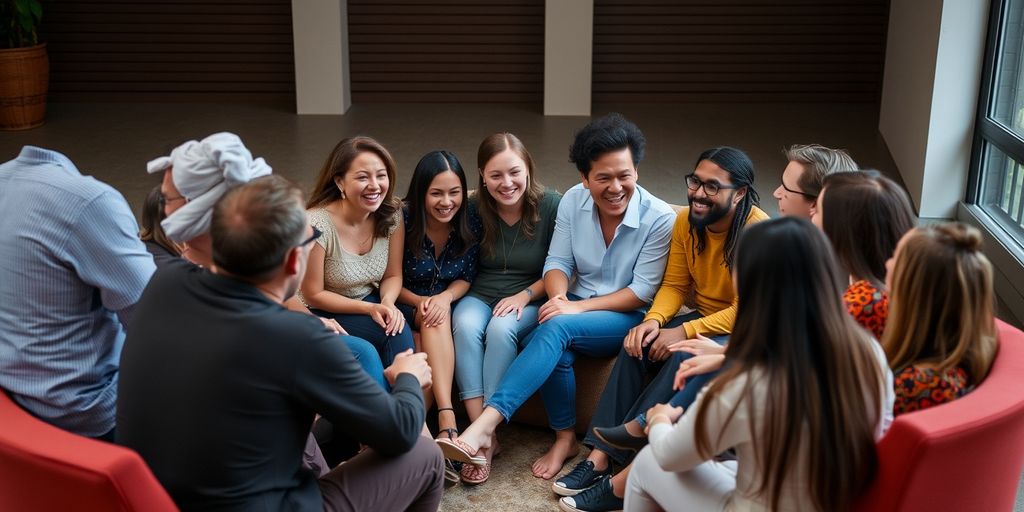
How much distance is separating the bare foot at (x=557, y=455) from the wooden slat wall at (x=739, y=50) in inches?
265

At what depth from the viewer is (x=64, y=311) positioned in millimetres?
2521

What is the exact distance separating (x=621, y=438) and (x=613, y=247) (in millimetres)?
847

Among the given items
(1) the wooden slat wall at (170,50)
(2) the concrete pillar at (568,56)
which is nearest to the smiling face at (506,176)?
(2) the concrete pillar at (568,56)

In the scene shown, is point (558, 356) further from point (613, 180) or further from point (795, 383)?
point (795, 383)

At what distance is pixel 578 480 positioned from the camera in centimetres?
336

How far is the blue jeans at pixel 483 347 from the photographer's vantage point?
3623 mm

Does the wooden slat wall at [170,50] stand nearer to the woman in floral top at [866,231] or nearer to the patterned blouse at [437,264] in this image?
the patterned blouse at [437,264]

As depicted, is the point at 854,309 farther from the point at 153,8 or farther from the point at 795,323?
the point at 153,8

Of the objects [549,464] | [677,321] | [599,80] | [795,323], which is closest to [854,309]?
[795,323]

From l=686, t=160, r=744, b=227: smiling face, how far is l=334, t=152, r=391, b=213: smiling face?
3.59ft

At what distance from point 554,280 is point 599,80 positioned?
6397 millimetres

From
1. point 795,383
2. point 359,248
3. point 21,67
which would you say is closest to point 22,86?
point 21,67

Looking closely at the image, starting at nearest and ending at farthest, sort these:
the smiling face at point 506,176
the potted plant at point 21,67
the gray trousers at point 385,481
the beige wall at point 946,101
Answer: the gray trousers at point 385,481
the smiling face at point 506,176
the beige wall at point 946,101
the potted plant at point 21,67

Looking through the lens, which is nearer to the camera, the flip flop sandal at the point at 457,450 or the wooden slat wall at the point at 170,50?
the flip flop sandal at the point at 457,450
